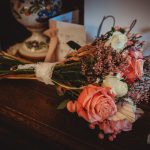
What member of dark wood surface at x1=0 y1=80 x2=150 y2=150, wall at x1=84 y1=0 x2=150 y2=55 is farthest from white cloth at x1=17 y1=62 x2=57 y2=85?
wall at x1=84 y1=0 x2=150 y2=55

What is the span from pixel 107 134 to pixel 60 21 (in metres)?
0.47

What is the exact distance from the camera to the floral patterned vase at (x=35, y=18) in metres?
1.10

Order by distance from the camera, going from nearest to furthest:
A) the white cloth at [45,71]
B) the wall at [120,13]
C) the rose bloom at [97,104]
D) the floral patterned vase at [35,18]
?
1. the rose bloom at [97,104]
2. the white cloth at [45,71]
3. the wall at [120,13]
4. the floral patterned vase at [35,18]

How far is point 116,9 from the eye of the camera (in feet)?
3.39

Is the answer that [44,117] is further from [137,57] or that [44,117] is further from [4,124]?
[137,57]

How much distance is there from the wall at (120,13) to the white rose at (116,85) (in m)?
0.32

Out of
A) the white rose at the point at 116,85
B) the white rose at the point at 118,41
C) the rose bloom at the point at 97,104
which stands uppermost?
the white rose at the point at 118,41

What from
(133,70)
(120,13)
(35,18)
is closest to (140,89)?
(133,70)

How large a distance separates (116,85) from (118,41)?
112mm

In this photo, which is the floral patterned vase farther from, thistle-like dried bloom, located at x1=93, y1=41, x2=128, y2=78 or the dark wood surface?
thistle-like dried bloom, located at x1=93, y1=41, x2=128, y2=78

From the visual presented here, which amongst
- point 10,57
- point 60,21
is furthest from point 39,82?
point 60,21

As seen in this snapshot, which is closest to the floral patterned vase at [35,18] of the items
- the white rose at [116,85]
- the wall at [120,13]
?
the wall at [120,13]

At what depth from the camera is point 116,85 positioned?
0.71m

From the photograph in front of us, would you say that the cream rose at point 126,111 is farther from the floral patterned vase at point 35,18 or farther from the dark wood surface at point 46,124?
the floral patterned vase at point 35,18
